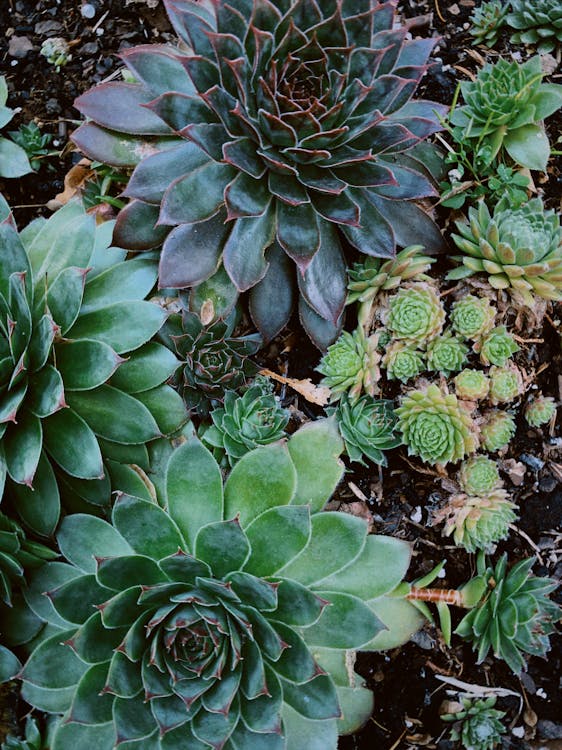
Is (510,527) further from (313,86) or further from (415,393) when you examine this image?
(313,86)

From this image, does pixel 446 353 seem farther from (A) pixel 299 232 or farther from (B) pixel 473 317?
(A) pixel 299 232

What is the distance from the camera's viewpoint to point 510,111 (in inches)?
80.9

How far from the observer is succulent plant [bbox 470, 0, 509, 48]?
2.31 metres

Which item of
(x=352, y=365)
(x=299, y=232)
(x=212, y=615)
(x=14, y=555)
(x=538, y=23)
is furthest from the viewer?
(x=538, y=23)

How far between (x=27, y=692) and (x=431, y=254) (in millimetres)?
1566

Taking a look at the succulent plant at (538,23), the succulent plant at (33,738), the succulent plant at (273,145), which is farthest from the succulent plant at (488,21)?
the succulent plant at (33,738)

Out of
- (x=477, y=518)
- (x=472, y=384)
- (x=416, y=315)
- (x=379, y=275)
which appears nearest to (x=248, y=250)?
(x=379, y=275)

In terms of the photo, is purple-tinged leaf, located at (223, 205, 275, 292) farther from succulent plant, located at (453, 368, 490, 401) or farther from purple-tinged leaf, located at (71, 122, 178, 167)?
succulent plant, located at (453, 368, 490, 401)

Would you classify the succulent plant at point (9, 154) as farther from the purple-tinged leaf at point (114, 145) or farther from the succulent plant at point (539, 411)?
the succulent plant at point (539, 411)

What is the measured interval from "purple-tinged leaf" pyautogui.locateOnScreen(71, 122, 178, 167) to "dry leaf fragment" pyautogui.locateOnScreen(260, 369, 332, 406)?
2.35 feet

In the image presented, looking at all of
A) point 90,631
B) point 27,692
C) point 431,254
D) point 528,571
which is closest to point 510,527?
point 528,571

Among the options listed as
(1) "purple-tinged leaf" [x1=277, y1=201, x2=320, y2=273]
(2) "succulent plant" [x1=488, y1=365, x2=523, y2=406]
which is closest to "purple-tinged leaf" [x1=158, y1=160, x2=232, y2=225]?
(1) "purple-tinged leaf" [x1=277, y1=201, x2=320, y2=273]

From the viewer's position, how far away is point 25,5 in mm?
2570

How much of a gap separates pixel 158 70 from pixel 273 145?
0.40 m
